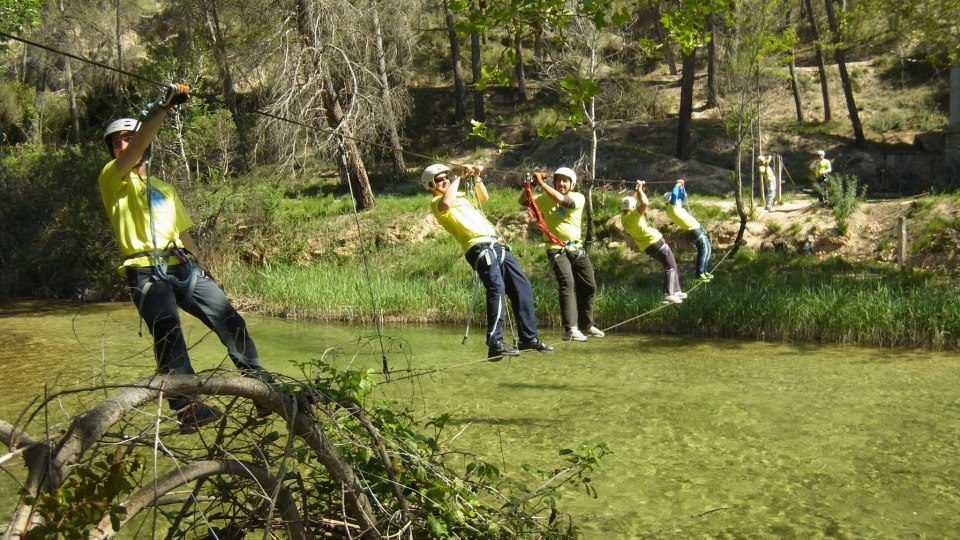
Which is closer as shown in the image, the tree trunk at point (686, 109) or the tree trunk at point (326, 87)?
the tree trunk at point (326, 87)

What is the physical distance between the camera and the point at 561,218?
8836 millimetres

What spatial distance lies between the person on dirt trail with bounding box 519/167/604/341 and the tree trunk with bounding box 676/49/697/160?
1997 centimetres

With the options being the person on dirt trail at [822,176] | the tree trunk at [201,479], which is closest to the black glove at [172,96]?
the tree trunk at [201,479]

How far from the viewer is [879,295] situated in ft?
45.8

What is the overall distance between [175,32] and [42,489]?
48238 millimetres

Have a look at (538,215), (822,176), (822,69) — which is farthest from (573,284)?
(822,69)

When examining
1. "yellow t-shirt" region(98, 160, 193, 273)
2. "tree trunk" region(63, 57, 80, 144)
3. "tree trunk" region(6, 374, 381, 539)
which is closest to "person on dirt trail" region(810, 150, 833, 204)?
"yellow t-shirt" region(98, 160, 193, 273)

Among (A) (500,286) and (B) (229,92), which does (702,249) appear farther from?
(B) (229,92)

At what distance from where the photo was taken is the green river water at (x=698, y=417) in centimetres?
655

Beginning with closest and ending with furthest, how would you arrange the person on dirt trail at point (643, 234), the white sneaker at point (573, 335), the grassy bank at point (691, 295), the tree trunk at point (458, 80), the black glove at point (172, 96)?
1. the black glove at point (172, 96)
2. the white sneaker at point (573, 335)
3. the person on dirt trail at point (643, 234)
4. the grassy bank at point (691, 295)
5. the tree trunk at point (458, 80)

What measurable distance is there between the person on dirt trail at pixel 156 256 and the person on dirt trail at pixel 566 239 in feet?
13.1

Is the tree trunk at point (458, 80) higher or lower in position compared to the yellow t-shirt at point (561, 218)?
higher

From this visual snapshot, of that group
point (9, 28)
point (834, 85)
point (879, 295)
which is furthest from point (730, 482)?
point (834, 85)

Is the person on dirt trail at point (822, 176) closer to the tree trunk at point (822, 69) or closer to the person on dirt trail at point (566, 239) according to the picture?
the tree trunk at point (822, 69)
